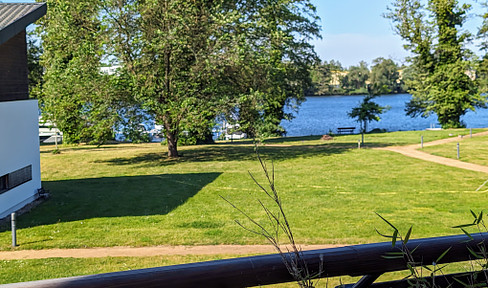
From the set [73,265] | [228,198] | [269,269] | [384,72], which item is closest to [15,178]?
[73,265]

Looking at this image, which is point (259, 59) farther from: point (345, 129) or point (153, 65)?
point (345, 129)

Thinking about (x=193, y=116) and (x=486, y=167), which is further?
(x=193, y=116)

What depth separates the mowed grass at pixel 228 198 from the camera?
13188mm

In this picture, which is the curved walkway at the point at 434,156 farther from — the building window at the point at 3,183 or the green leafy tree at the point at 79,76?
the building window at the point at 3,183

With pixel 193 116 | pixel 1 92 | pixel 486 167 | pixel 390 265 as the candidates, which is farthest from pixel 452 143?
pixel 390 265

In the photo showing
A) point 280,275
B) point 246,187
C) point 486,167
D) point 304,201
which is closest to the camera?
point 280,275

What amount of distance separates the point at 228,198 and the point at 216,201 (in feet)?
1.47

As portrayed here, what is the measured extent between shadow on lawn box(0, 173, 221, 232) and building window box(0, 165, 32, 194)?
0.98 meters

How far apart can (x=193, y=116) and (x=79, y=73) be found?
6.17 m

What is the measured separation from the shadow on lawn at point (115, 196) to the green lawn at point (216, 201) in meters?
0.04

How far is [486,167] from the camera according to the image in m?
23.6

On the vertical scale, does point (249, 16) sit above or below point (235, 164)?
above

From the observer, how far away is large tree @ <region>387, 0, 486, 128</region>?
158 ft

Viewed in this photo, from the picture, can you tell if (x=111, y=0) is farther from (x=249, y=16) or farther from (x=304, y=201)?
(x=304, y=201)
